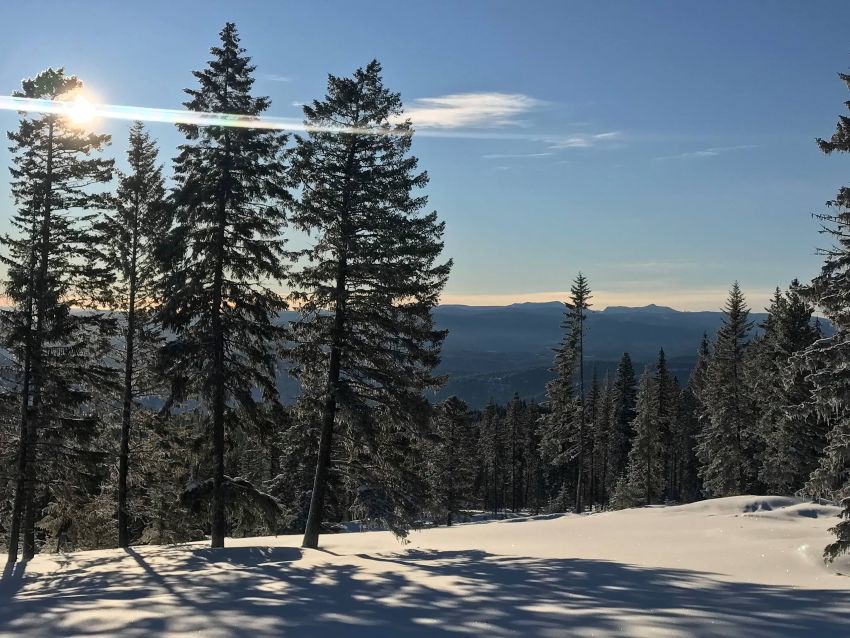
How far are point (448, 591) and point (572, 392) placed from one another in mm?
41956

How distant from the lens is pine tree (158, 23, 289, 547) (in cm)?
1825

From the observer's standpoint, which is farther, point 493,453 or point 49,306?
point 493,453

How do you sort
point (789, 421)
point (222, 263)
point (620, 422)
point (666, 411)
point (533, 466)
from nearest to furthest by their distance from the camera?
point (222, 263) < point (789, 421) < point (666, 411) < point (620, 422) < point (533, 466)

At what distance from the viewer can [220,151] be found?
18516 mm

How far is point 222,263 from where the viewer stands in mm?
18625

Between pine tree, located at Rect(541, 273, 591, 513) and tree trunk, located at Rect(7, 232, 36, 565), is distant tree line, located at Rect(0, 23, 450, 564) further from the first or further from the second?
pine tree, located at Rect(541, 273, 591, 513)

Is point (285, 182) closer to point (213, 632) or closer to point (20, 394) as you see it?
point (20, 394)

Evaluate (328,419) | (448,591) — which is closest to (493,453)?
(328,419)

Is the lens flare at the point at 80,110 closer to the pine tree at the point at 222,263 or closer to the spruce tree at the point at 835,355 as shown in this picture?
the pine tree at the point at 222,263

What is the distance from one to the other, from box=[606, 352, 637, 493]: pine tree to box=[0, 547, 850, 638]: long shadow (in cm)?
5655

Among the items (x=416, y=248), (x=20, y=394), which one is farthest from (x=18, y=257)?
(x=416, y=248)

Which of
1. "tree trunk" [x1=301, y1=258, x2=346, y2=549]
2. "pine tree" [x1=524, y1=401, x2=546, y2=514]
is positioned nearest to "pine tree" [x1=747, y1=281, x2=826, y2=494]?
"tree trunk" [x1=301, y1=258, x2=346, y2=549]

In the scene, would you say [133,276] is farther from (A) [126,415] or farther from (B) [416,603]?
(B) [416,603]

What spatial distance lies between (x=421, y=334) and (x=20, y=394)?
45.0 feet
